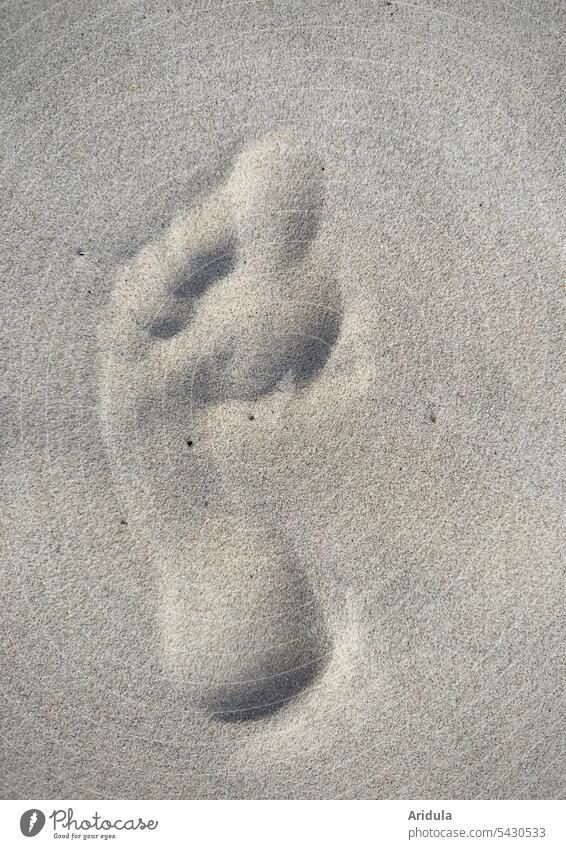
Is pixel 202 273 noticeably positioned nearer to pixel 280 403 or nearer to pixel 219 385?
pixel 219 385

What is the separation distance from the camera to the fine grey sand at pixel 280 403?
1.62 meters

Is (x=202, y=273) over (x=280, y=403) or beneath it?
over

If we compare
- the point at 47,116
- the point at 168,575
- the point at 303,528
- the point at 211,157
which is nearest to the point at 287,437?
the point at 303,528

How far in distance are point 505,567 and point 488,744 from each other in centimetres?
58

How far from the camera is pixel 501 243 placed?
1.69 metres

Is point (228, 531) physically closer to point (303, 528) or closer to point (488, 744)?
point (303, 528)

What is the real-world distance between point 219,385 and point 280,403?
0.21 m
